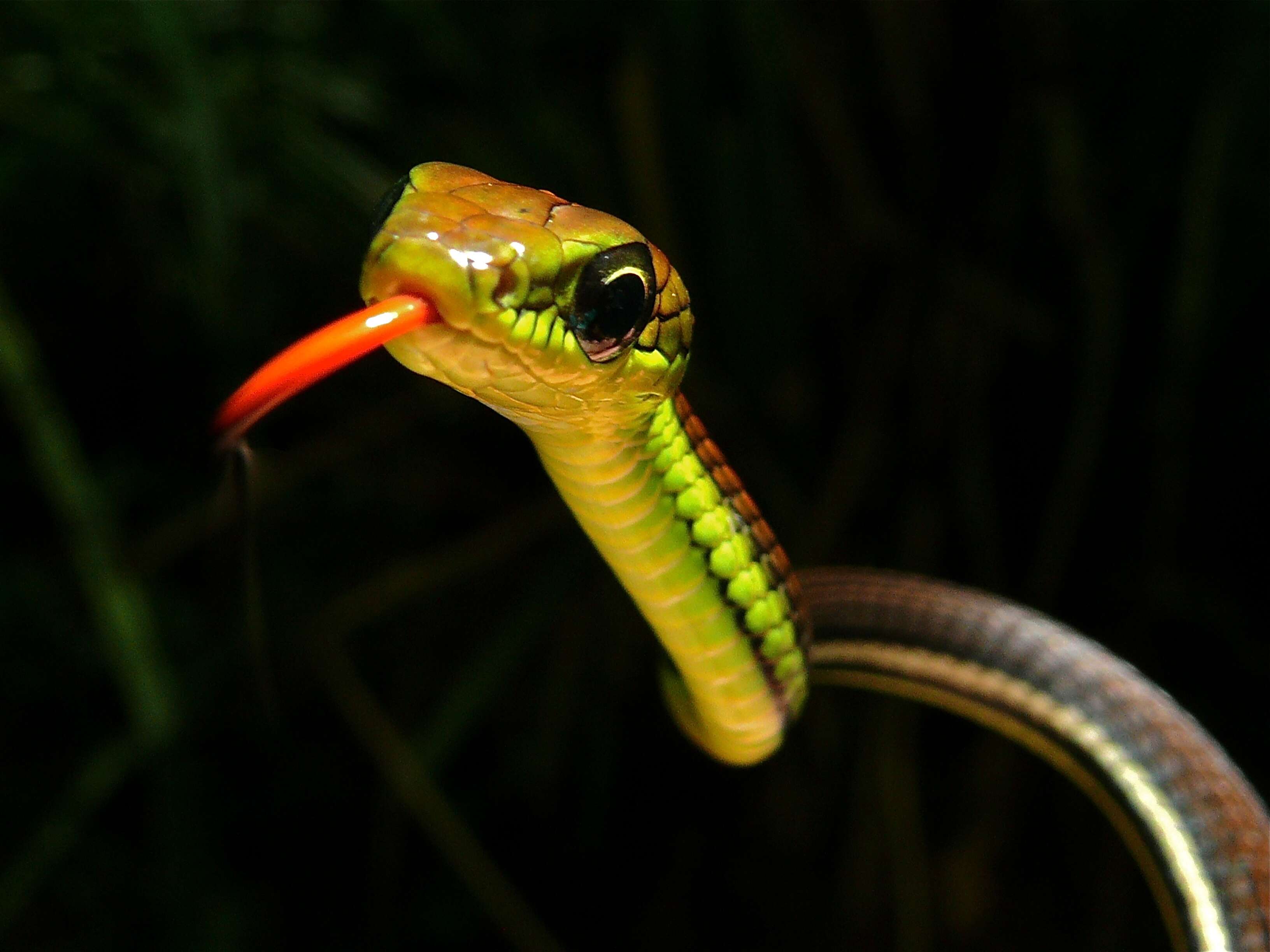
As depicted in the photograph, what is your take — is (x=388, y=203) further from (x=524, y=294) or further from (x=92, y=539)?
(x=92, y=539)

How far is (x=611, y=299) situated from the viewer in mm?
368

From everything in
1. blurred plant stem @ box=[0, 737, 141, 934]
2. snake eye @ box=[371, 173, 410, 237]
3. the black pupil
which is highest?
snake eye @ box=[371, 173, 410, 237]

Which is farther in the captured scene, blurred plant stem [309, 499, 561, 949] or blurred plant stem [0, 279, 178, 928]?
blurred plant stem [309, 499, 561, 949]

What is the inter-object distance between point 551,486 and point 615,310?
26.1 inches

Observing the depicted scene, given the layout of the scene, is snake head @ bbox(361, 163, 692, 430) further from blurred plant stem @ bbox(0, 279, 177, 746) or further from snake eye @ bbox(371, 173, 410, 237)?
blurred plant stem @ bbox(0, 279, 177, 746)

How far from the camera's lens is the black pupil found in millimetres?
366

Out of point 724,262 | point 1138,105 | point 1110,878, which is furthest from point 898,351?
point 1110,878

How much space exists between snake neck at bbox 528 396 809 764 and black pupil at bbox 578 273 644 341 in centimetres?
4

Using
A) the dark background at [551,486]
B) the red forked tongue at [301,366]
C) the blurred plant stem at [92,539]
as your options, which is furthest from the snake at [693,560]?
the blurred plant stem at [92,539]

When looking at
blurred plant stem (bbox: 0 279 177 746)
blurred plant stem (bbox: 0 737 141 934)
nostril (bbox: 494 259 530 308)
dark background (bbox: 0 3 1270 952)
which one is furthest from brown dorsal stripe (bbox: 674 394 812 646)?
blurred plant stem (bbox: 0 737 141 934)

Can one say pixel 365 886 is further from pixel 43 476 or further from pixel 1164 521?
pixel 1164 521

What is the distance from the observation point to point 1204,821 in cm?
57

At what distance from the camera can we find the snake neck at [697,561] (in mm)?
424

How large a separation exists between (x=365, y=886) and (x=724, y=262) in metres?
0.77
